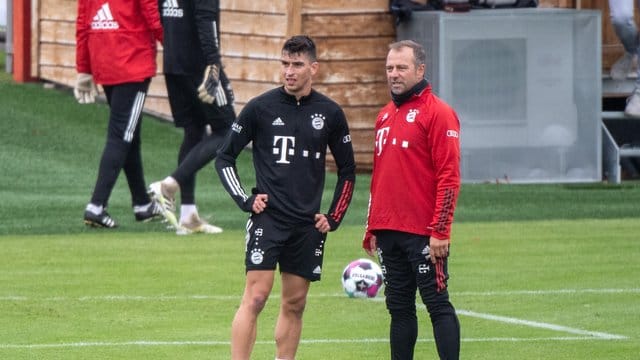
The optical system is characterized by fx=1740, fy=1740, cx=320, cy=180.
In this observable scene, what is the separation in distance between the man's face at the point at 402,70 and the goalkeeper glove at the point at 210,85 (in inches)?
220

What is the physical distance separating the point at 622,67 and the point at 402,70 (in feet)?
44.8

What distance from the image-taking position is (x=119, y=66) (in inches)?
593

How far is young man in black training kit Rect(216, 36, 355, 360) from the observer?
29.5 ft

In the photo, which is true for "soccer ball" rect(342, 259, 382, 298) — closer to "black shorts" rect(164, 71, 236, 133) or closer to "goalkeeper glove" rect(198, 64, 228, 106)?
"goalkeeper glove" rect(198, 64, 228, 106)

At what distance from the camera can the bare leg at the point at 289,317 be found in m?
9.11

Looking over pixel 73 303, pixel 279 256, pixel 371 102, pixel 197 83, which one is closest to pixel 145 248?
pixel 197 83

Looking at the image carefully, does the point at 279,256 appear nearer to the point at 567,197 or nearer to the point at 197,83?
the point at 197,83

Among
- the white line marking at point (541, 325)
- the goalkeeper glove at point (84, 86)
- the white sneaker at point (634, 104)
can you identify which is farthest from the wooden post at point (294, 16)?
the white line marking at point (541, 325)

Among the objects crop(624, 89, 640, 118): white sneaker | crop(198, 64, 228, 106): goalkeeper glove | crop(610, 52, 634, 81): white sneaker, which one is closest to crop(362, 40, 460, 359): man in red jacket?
crop(198, 64, 228, 106): goalkeeper glove

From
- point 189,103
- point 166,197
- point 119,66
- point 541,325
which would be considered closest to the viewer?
point 541,325

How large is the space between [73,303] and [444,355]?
354 cm

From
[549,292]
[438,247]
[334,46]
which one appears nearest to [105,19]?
[549,292]

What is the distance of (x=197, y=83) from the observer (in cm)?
1480

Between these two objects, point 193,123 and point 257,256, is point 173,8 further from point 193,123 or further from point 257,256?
point 257,256
